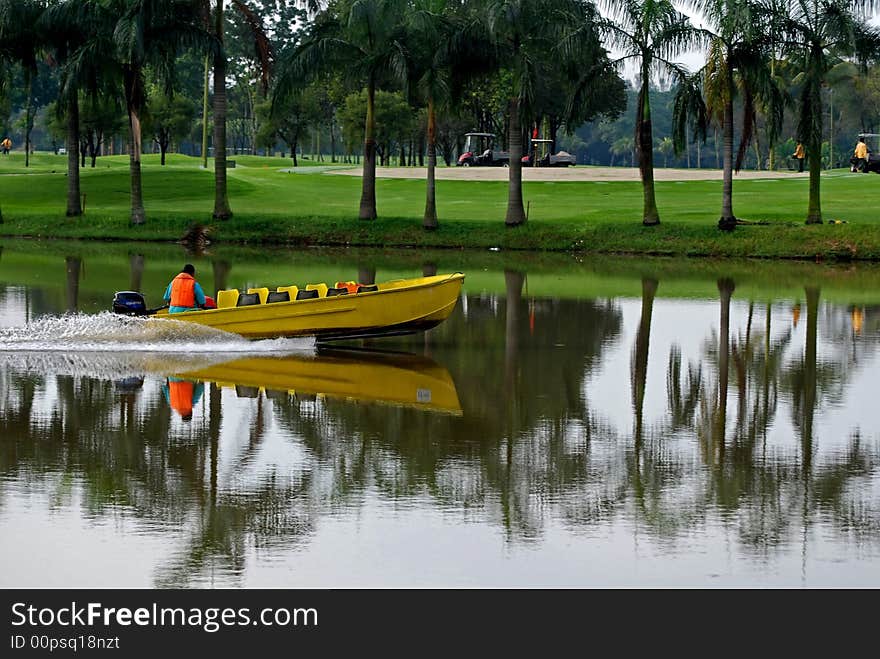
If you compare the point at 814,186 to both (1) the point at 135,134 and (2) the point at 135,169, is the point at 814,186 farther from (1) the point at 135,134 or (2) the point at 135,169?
(2) the point at 135,169

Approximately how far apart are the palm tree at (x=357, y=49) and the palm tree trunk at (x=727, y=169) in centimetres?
1085

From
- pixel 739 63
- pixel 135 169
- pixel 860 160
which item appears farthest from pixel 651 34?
pixel 860 160

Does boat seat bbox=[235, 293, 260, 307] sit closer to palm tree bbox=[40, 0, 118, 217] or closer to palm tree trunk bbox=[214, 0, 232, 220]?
palm tree trunk bbox=[214, 0, 232, 220]

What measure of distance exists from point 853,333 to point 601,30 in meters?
22.2

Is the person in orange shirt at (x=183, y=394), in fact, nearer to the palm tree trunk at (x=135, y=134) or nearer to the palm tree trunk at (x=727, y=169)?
the palm tree trunk at (x=727, y=169)

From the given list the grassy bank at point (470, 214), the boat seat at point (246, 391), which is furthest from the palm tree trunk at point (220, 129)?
the boat seat at point (246, 391)

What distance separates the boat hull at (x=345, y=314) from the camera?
998 inches

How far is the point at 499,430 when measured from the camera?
18.9m

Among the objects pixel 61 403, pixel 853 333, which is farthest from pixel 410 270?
pixel 61 403

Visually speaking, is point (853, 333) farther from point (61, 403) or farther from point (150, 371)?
point (61, 403)

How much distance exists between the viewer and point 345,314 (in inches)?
1009

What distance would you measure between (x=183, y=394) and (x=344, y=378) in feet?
9.29

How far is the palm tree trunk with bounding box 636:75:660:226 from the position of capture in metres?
51.0
